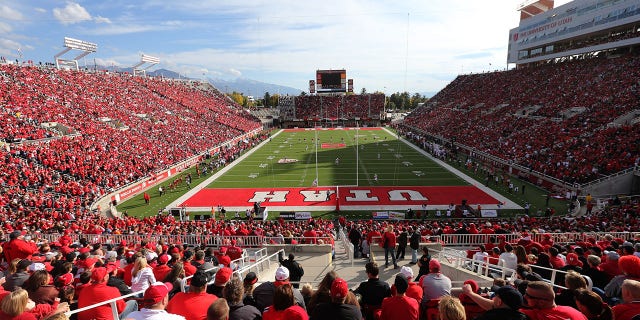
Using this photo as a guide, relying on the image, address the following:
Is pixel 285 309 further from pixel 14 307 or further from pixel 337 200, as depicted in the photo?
pixel 337 200

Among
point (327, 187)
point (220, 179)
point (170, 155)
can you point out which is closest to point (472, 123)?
point (327, 187)

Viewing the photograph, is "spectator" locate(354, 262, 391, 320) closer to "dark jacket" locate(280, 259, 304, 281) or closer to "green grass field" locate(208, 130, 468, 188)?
"dark jacket" locate(280, 259, 304, 281)

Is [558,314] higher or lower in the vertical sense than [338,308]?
higher

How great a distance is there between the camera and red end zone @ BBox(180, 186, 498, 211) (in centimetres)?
2323

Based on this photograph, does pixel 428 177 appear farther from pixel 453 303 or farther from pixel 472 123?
pixel 453 303

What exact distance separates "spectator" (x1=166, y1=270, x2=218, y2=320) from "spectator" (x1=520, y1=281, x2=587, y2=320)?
3.20m

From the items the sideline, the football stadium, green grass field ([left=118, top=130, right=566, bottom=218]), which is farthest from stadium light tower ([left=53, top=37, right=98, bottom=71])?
the sideline

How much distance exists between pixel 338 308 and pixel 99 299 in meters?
3.02

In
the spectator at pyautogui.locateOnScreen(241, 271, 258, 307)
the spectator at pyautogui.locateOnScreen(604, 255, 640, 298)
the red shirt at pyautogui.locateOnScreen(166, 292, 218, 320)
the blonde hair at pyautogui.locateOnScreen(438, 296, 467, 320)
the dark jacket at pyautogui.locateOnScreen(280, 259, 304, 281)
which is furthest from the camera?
the dark jacket at pyautogui.locateOnScreen(280, 259, 304, 281)

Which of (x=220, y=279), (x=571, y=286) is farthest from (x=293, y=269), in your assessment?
(x=571, y=286)

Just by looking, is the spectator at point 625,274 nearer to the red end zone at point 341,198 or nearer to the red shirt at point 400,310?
the red shirt at point 400,310

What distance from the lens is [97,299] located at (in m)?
4.35

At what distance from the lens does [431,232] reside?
44.7ft

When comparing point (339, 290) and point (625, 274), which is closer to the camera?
point (339, 290)
